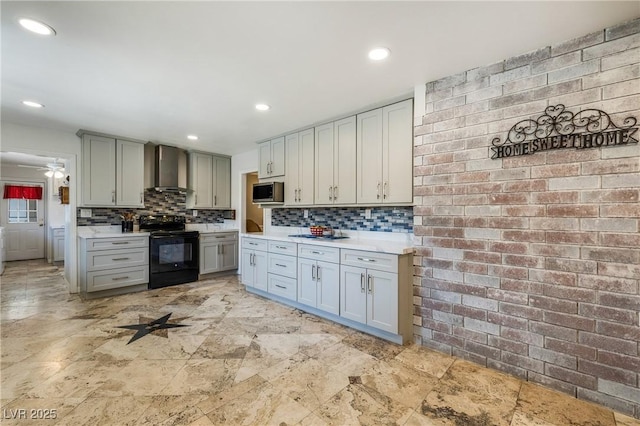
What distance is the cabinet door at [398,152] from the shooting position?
9.30ft

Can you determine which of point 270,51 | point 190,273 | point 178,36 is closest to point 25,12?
point 178,36

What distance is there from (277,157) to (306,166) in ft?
2.15

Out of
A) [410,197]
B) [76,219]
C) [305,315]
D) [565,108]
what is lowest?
[305,315]

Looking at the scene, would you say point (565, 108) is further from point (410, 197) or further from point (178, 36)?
point (178, 36)

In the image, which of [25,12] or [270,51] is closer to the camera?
[25,12]

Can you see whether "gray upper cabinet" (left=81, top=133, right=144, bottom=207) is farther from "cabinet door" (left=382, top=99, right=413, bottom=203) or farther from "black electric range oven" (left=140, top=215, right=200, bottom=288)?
"cabinet door" (left=382, top=99, right=413, bottom=203)

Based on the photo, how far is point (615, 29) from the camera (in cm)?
181

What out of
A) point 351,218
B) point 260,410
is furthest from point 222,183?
point 260,410

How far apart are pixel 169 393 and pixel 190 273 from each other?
3265mm

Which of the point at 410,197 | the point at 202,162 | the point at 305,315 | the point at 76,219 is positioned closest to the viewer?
the point at 410,197

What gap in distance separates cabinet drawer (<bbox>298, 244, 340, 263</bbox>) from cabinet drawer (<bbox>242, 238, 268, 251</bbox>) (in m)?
0.75

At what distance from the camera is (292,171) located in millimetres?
4082

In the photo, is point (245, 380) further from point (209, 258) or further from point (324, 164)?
point (209, 258)

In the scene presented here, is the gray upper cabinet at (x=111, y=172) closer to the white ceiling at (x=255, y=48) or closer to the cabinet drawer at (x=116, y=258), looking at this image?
the cabinet drawer at (x=116, y=258)
